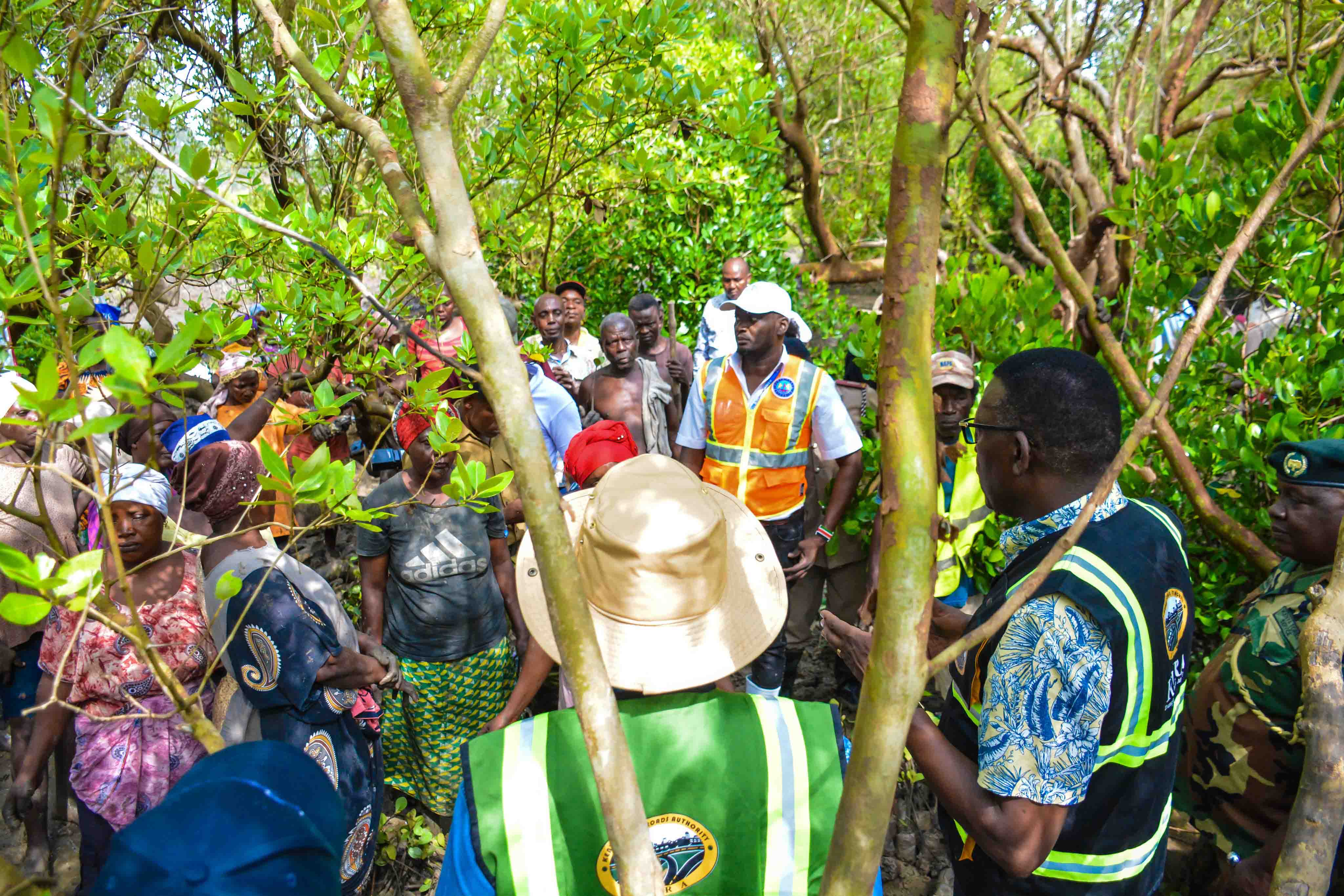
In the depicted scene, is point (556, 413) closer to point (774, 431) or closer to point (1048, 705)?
point (774, 431)

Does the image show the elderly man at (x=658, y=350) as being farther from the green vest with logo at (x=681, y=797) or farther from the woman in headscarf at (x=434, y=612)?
the green vest with logo at (x=681, y=797)

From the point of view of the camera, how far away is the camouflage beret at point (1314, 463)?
8.07 feet

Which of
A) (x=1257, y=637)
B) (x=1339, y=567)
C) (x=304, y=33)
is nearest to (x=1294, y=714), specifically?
(x=1257, y=637)

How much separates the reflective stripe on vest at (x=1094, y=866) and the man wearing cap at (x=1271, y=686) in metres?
0.69

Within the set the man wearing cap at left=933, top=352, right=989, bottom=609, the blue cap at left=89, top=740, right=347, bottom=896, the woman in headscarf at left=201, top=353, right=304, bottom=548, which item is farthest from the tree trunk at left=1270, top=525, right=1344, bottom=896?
the woman in headscarf at left=201, top=353, right=304, bottom=548

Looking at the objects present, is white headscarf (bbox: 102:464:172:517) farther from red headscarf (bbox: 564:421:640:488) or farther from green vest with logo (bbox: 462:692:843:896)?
green vest with logo (bbox: 462:692:843:896)

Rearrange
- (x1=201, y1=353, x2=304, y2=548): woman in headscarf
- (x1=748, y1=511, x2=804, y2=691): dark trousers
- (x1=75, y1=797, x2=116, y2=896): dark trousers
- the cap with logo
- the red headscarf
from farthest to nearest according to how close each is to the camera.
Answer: (x1=201, y1=353, x2=304, y2=548): woman in headscarf
(x1=748, y1=511, x2=804, y2=691): dark trousers
the cap with logo
the red headscarf
(x1=75, y1=797, x2=116, y2=896): dark trousers

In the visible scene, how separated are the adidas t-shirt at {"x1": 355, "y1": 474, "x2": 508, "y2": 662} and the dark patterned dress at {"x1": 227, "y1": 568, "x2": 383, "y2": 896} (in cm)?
66

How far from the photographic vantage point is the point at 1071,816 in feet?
5.94

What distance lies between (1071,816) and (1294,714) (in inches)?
43.1

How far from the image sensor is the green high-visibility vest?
3719 mm

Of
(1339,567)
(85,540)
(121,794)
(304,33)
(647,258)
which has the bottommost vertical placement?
(121,794)

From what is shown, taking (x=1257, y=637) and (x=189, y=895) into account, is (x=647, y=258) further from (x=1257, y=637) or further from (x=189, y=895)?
(x=189, y=895)

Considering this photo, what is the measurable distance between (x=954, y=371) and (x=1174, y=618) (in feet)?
6.51
